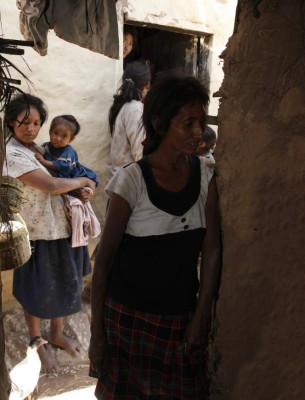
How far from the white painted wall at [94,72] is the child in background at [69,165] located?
2.09 ft

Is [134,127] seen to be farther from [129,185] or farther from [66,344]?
[129,185]

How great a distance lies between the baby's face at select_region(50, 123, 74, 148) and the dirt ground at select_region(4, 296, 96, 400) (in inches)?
54.8

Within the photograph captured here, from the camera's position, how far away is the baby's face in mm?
3365

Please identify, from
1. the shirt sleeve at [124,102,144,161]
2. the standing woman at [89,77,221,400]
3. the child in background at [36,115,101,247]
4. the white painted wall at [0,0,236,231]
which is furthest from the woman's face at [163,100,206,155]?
the white painted wall at [0,0,236,231]

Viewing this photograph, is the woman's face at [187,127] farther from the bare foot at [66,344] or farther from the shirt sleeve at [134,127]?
the bare foot at [66,344]

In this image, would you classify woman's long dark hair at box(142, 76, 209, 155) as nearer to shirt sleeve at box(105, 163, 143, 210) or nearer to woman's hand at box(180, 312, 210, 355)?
shirt sleeve at box(105, 163, 143, 210)

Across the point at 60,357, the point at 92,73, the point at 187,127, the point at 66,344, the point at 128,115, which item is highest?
the point at 92,73

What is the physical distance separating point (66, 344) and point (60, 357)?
0.12 metres

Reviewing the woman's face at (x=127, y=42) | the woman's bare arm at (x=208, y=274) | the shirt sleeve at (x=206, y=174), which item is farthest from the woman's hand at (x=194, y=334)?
the woman's face at (x=127, y=42)

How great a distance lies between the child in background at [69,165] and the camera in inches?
132

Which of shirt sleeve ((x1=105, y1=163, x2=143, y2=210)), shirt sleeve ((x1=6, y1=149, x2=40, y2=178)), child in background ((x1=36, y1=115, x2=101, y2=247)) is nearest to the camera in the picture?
shirt sleeve ((x1=105, y1=163, x2=143, y2=210))

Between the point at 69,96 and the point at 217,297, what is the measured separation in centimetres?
281

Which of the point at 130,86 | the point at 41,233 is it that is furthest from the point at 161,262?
the point at 130,86

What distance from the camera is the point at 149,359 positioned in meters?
1.88
